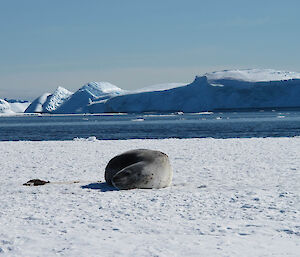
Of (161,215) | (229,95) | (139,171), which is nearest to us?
(161,215)

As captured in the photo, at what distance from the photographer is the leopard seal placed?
9.98 meters

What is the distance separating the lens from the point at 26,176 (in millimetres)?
12297

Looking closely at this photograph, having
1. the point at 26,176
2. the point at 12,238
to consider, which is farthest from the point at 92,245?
the point at 26,176

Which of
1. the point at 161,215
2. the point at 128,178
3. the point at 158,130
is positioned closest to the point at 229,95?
the point at 158,130

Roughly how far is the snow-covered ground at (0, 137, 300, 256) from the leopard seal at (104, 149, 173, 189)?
0.27m

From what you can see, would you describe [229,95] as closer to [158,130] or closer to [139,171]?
[158,130]

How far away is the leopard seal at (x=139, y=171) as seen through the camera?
32.8 ft

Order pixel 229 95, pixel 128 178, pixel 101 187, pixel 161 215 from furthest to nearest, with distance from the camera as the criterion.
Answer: pixel 229 95 → pixel 101 187 → pixel 128 178 → pixel 161 215

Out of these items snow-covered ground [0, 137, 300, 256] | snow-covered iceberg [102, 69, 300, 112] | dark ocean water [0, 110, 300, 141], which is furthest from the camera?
snow-covered iceberg [102, 69, 300, 112]

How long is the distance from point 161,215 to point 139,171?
2770 millimetres

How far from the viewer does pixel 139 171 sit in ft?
33.2

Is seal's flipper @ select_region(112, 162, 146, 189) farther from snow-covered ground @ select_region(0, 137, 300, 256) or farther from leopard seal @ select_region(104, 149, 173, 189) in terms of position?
snow-covered ground @ select_region(0, 137, 300, 256)

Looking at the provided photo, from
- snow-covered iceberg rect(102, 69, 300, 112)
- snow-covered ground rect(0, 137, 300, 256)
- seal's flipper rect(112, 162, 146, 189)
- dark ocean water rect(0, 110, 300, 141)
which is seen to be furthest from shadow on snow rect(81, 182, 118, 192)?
snow-covered iceberg rect(102, 69, 300, 112)

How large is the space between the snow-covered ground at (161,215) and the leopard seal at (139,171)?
27cm
